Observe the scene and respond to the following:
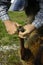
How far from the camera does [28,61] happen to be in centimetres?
344

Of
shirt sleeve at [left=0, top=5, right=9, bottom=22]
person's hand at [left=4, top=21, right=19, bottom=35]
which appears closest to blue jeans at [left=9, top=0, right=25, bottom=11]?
person's hand at [left=4, top=21, right=19, bottom=35]

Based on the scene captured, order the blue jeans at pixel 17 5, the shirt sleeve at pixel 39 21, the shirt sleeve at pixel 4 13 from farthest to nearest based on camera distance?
the shirt sleeve at pixel 4 13 < the shirt sleeve at pixel 39 21 < the blue jeans at pixel 17 5

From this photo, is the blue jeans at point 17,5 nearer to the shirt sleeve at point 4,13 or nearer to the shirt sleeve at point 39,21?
the shirt sleeve at point 39,21

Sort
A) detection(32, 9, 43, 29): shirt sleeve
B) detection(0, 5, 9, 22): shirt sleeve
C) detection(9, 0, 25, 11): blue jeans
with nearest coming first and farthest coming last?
1. detection(9, 0, 25, 11): blue jeans
2. detection(32, 9, 43, 29): shirt sleeve
3. detection(0, 5, 9, 22): shirt sleeve

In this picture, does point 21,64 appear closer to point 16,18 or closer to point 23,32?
point 23,32

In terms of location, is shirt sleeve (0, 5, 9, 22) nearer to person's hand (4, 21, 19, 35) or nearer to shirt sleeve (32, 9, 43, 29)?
person's hand (4, 21, 19, 35)

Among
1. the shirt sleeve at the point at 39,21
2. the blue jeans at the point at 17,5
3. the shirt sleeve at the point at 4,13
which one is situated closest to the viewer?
the blue jeans at the point at 17,5

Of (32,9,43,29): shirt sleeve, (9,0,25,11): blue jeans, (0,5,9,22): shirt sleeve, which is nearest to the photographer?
(9,0,25,11): blue jeans

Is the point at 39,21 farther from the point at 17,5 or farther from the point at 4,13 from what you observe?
the point at 4,13

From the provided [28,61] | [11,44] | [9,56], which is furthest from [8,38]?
[28,61]

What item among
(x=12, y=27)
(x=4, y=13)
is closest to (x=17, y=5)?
(x=12, y=27)

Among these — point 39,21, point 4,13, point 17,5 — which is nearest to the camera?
point 17,5

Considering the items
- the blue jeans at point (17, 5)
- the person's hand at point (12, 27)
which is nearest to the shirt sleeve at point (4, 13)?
the person's hand at point (12, 27)

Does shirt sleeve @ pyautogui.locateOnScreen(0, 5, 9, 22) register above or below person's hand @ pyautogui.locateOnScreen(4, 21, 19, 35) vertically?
above
